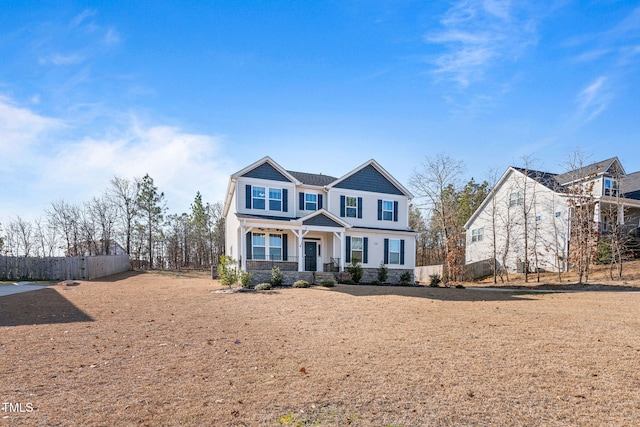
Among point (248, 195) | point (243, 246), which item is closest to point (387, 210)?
point (248, 195)

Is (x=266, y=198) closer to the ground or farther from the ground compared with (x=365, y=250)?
farther from the ground

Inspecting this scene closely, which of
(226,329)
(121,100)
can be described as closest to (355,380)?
(226,329)

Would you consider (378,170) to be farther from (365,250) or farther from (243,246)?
(243,246)

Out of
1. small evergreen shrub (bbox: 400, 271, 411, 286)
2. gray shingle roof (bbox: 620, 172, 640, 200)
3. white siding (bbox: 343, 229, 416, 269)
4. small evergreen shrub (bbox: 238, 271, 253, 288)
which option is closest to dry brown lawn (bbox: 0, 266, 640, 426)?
small evergreen shrub (bbox: 238, 271, 253, 288)

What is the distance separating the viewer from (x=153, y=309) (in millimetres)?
10109

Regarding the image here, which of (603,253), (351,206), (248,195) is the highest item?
(248,195)

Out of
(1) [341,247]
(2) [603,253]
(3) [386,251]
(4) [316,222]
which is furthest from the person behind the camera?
(2) [603,253]

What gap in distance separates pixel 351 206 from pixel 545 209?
16255 mm

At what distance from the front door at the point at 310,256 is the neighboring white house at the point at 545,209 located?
14961mm

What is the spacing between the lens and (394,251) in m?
Result: 22.5

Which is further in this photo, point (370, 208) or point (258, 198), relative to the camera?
point (370, 208)

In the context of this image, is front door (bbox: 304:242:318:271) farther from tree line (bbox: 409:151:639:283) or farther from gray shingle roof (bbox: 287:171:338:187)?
tree line (bbox: 409:151:639:283)

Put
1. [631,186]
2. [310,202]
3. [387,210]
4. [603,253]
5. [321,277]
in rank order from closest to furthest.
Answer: [321,277]
[310,202]
[387,210]
[603,253]
[631,186]

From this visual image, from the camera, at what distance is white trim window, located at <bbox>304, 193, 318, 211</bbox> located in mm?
21375
